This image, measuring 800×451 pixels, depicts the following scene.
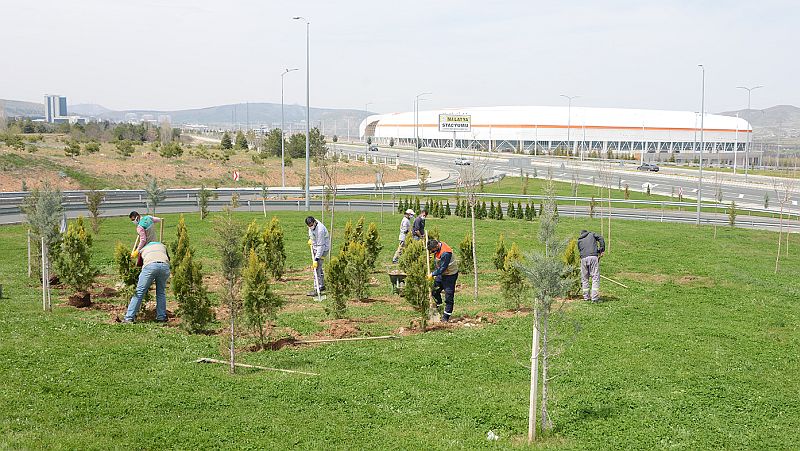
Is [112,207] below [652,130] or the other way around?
below

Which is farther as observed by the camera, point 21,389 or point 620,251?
point 620,251

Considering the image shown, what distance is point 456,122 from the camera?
11612 centimetres

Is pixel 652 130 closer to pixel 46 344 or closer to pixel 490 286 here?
pixel 490 286

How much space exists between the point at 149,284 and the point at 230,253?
3119 millimetres

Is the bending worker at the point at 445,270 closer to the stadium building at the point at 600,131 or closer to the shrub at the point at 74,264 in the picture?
the shrub at the point at 74,264

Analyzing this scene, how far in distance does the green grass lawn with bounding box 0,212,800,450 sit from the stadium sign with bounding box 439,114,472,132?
102m

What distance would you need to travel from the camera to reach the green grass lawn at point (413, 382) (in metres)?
7.46

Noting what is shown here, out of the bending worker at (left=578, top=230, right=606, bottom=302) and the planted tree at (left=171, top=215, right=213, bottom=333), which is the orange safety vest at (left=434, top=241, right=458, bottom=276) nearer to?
the bending worker at (left=578, top=230, right=606, bottom=302)

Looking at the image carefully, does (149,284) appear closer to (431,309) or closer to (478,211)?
(431,309)

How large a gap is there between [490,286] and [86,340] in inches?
363

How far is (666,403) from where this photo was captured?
854cm

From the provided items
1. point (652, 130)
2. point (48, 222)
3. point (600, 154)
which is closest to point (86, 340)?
point (48, 222)

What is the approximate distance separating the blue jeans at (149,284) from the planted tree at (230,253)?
2691 millimetres

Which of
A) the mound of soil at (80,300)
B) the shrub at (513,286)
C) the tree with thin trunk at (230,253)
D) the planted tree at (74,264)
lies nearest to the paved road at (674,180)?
the shrub at (513,286)
